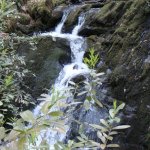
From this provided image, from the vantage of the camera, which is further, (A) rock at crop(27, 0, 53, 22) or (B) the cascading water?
(A) rock at crop(27, 0, 53, 22)

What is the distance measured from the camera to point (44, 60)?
9.02 meters

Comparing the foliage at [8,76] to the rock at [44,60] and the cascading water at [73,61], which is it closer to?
the cascading water at [73,61]

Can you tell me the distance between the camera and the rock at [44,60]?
314 inches

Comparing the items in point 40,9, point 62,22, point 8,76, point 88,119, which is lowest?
point 88,119

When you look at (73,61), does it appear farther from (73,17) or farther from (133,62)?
(73,17)

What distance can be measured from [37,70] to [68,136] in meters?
2.97

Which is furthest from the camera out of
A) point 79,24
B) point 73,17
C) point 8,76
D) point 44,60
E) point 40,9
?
point 40,9

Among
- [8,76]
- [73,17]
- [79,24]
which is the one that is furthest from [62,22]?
[8,76]

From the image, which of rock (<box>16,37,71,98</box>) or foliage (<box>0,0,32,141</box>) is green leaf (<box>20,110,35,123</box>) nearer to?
foliage (<box>0,0,32,141</box>)

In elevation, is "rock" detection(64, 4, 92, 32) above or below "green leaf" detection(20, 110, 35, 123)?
above

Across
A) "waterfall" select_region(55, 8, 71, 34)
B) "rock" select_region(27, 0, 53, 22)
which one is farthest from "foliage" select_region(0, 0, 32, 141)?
"rock" select_region(27, 0, 53, 22)

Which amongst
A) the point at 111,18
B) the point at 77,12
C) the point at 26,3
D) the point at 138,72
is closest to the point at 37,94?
the point at 138,72

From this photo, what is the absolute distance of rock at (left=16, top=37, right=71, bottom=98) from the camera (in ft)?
26.2

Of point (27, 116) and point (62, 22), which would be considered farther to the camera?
point (62, 22)
